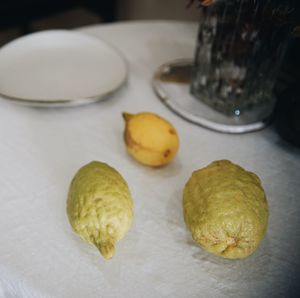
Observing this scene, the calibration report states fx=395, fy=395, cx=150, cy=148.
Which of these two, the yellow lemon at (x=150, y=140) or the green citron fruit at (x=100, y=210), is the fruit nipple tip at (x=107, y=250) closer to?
the green citron fruit at (x=100, y=210)

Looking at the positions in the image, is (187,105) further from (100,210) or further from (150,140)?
(100,210)

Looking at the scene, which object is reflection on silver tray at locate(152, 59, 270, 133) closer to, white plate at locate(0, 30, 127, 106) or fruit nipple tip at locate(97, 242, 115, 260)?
white plate at locate(0, 30, 127, 106)

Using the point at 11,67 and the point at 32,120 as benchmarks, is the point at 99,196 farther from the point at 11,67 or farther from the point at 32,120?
the point at 11,67

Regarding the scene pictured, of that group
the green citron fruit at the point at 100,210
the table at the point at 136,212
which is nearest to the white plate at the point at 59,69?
the table at the point at 136,212

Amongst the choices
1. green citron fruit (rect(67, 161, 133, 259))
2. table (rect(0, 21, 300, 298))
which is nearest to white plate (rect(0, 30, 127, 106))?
table (rect(0, 21, 300, 298))

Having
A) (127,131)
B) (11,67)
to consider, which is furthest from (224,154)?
(11,67)

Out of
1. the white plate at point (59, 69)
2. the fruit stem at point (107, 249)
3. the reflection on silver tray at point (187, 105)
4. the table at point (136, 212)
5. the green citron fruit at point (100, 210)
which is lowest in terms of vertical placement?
the table at point (136, 212)
